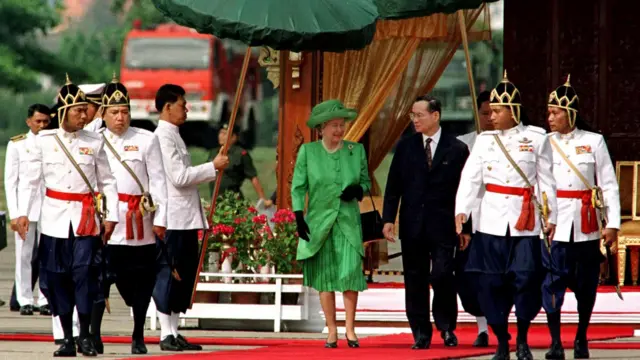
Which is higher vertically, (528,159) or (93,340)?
(528,159)

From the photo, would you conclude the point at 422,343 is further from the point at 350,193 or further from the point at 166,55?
the point at 166,55

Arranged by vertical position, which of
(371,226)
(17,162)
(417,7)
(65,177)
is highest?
(417,7)

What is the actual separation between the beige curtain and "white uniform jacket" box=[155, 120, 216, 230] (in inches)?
109

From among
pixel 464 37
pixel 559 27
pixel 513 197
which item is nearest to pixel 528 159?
pixel 513 197

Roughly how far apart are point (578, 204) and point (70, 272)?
390 cm

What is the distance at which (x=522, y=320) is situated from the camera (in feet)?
39.1

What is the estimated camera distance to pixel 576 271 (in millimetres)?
12812

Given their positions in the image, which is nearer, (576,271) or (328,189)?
(576,271)

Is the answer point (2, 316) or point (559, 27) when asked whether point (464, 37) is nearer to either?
point (559, 27)

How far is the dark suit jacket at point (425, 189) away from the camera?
43.1 ft

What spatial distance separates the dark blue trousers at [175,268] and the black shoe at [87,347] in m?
0.95

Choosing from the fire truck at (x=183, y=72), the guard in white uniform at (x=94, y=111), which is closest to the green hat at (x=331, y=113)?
the guard in white uniform at (x=94, y=111)

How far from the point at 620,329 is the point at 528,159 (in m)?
3.40

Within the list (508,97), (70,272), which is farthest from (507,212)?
(70,272)
